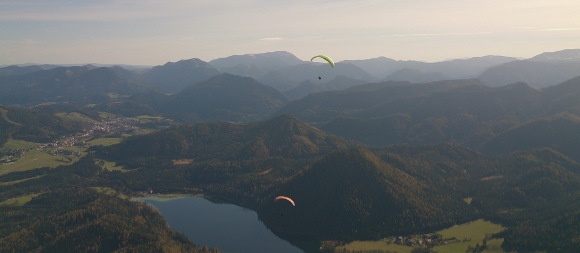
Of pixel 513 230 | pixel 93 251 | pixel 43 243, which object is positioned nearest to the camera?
pixel 93 251

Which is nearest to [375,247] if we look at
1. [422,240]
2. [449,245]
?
[422,240]

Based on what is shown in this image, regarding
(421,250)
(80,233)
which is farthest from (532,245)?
(80,233)

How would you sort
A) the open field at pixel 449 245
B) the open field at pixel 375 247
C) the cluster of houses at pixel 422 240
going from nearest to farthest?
the open field at pixel 449 245 → the open field at pixel 375 247 → the cluster of houses at pixel 422 240

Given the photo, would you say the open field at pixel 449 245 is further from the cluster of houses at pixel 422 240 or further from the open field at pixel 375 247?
the cluster of houses at pixel 422 240

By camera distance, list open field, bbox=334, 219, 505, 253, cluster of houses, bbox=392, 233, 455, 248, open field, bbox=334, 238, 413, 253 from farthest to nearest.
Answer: cluster of houses, bbox=392, 233, 455, 248 < open field, bbox=334, 238, 413, 253 < open field, bbox=334, 219, 505, 253

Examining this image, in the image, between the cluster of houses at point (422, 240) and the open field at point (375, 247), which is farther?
the cluster of houses at point (422, 240)

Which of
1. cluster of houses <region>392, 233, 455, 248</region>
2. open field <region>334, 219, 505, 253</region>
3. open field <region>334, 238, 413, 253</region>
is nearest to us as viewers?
open field <region>334, 219, 505, 253</region>

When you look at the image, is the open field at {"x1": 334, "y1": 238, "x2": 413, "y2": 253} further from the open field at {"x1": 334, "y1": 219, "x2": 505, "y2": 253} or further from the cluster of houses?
the cluster of houses

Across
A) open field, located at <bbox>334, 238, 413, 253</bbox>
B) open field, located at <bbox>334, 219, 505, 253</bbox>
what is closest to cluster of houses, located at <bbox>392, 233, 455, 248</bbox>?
open field, located at <bbox>334, 219, 505, 253</bbox>

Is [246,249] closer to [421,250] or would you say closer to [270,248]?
[270,248]

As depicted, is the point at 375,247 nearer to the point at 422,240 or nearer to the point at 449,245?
the point at 422,240

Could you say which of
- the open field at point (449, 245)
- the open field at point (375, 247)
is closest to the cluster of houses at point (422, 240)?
the open field at point (449, 245)
